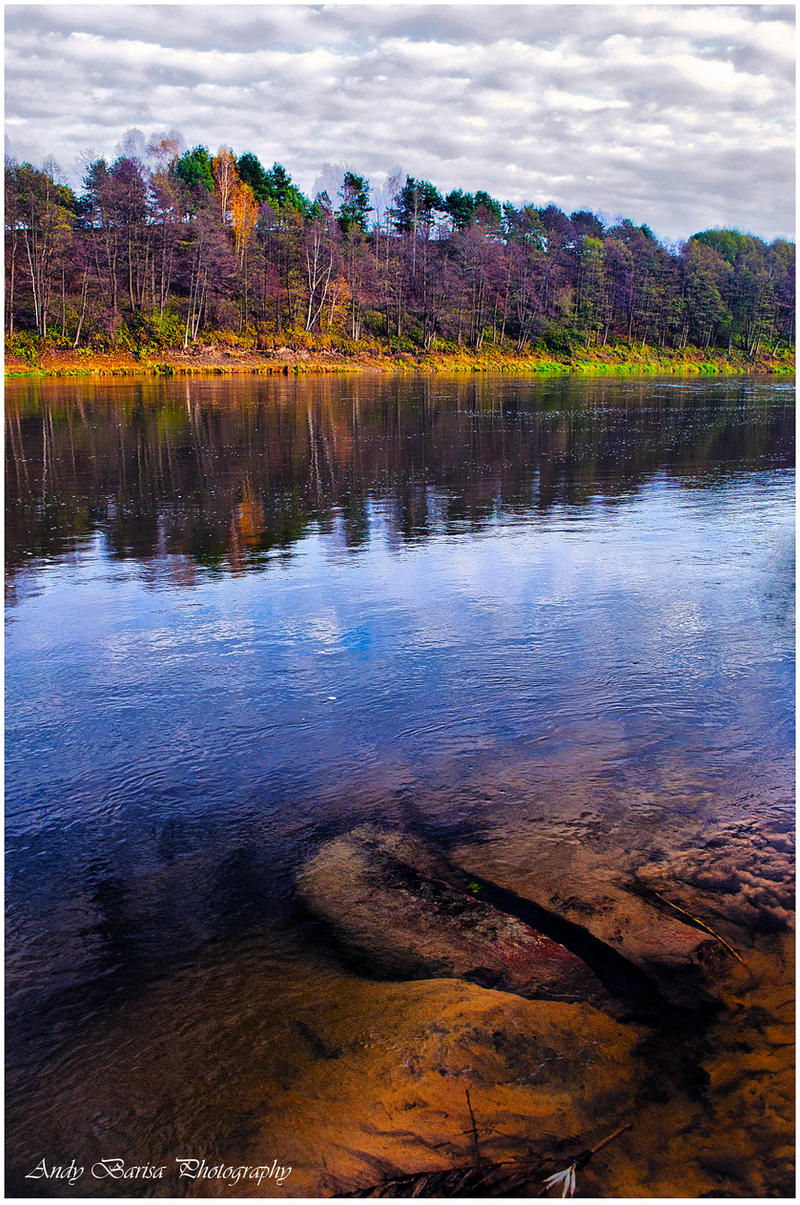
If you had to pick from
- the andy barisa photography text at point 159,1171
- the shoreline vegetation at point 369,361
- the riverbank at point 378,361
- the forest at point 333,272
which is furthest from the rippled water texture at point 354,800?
the forest at point 333,272

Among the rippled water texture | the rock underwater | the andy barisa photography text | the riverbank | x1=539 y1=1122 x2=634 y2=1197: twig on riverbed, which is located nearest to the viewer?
x1=539 y1=1122 x2=634 y2=1197: twig on riverbed

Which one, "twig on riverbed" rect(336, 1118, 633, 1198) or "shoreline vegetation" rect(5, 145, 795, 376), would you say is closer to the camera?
"twig on riverbed" rect(336, 1118, 633, 1198)

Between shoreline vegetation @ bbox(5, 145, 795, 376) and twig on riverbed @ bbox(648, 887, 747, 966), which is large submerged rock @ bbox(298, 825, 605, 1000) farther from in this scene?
shoreline vegetation @ bbox(5, 145, 795, 376)

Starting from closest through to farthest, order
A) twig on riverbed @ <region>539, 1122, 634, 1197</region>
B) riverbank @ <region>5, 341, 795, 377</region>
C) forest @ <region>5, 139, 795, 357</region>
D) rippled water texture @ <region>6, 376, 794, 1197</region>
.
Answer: twig on riverbed @ <region>539, 1122, 634, 1197</region>, rippled water texture @ <region>6, 376, 794, 1197</region>, riverbank @ <region>5, 341, 795, 377</region>, forest @ <region>5, 139, 795, 357</region>

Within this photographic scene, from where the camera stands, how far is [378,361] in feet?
259

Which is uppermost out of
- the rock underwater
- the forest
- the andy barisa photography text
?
the forest

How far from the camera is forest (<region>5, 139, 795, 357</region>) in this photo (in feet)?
212

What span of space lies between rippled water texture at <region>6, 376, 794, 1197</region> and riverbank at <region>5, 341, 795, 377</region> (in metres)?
51.5

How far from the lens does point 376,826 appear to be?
508 cm

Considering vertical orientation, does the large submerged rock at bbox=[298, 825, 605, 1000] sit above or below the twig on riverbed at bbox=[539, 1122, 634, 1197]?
above

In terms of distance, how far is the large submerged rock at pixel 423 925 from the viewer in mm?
3881

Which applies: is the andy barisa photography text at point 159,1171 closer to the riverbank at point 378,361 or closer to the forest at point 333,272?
the riverbank at point 378,361

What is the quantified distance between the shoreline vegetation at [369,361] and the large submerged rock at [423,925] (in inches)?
2257

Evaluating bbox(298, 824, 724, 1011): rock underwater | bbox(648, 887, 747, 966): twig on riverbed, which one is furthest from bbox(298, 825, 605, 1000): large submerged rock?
bbox(648, 887, 747, 966): twig on riverbed
